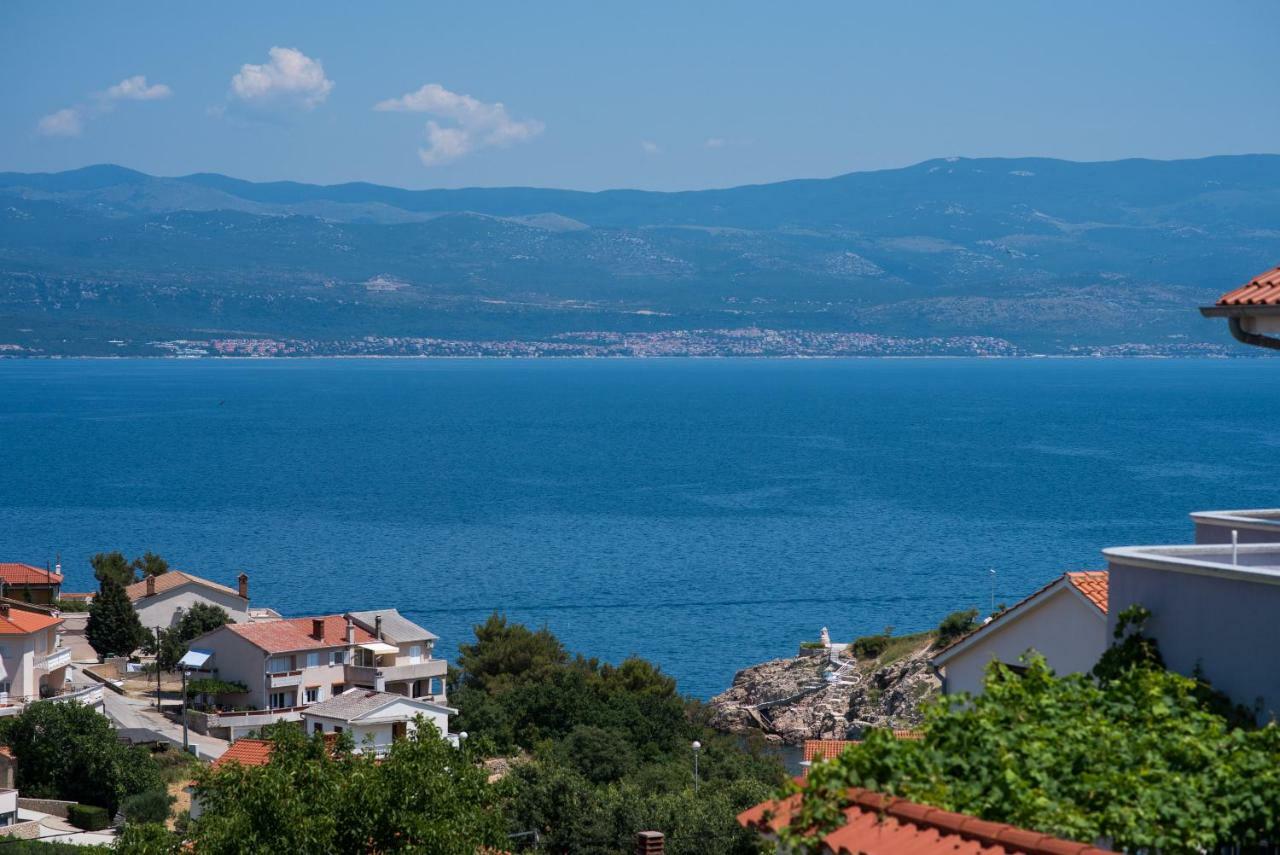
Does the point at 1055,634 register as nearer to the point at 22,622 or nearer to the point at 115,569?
the point at 22,622

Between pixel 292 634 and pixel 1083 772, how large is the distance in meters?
41.2

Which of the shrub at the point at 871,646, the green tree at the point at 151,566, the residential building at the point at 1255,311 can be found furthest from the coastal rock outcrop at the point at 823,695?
the residential building at the point at 1255,311

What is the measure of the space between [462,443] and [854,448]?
37407 millimetres

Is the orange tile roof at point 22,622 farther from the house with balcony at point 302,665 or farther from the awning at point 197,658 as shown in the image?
the house with balcony at point 302,665

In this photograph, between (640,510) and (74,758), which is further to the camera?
(640,510)

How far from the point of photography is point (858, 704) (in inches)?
1794

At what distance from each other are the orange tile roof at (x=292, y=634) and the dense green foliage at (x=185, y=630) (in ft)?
8.98

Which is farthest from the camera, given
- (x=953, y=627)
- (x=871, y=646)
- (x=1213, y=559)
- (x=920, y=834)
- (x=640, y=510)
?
(x=640, y=510)

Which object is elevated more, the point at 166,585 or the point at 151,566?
the point at 166,585

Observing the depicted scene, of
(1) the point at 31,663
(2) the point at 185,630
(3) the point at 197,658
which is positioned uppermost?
(1) the point at 31,663

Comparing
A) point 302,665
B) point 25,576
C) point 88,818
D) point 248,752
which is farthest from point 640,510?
point 248,752

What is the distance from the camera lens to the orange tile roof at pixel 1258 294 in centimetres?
791

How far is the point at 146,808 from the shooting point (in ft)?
101

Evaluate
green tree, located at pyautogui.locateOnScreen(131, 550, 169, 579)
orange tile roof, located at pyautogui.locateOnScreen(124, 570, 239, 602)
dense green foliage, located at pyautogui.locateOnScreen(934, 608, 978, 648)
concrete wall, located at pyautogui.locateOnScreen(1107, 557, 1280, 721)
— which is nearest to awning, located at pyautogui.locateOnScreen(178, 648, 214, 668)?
orange tile roof, located at pyautogui.locateOnScreen(124, 570, 239, 602)
